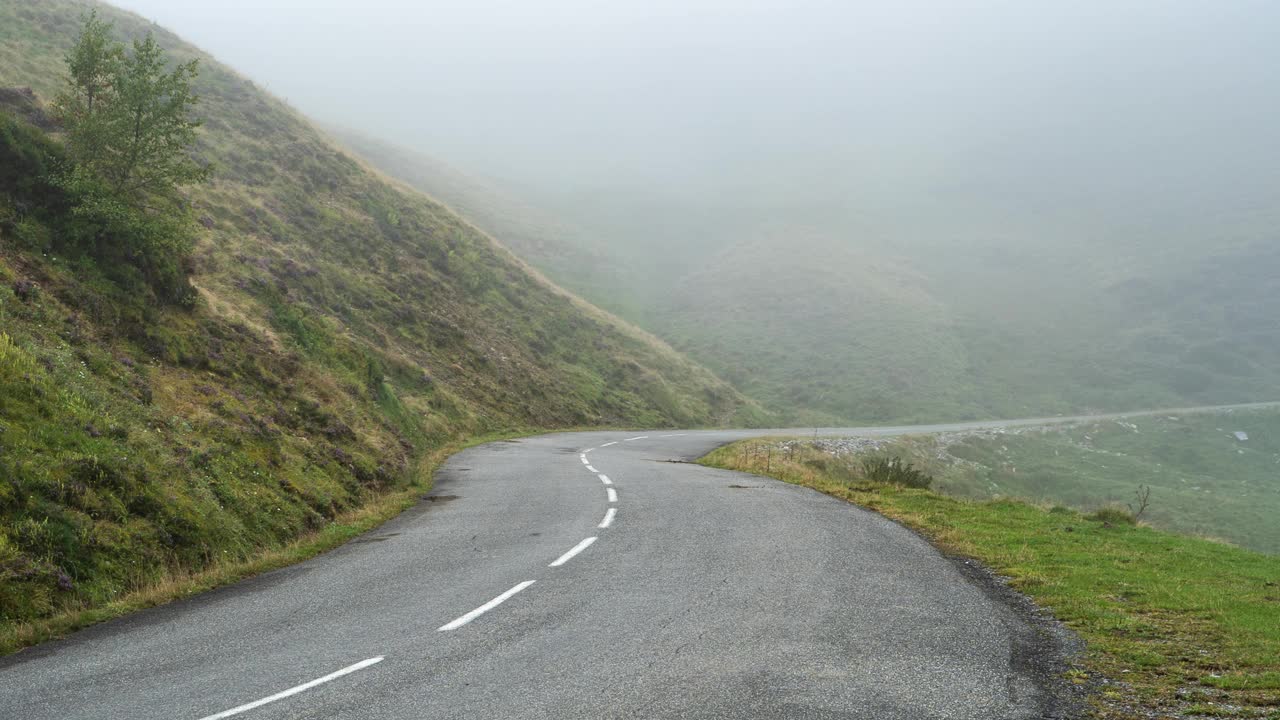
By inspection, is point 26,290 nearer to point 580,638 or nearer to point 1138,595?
point 580,638

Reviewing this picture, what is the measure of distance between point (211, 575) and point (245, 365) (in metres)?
9.08

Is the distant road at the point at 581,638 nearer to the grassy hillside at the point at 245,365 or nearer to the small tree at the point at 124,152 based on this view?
the grassy hillside at the point at 245,365

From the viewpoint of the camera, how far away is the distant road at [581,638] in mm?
5277

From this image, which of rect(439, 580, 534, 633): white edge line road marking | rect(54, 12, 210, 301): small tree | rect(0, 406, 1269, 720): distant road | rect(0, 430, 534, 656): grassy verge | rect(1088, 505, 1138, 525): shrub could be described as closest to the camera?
rect(0, 406, 1269, 720): distant road

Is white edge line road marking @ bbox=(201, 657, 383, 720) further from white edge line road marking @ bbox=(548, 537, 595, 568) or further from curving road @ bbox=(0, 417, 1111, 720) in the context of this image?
white edge line road marking @ bbox=(548, 537, 595, 568)

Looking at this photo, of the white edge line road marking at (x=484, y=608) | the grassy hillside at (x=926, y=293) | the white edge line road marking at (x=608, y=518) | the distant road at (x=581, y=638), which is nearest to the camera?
the distant road at (x=581, y=638)

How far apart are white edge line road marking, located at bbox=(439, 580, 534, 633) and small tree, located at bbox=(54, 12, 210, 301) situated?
13222 mm

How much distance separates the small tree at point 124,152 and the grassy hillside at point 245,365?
719 millimetres

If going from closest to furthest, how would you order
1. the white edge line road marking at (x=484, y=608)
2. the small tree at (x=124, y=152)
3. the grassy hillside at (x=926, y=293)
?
the white edge line road marking at (x=484, y=608)
the small tree at (x=124, y=152)
the grassy hillside at (x=926, y=293)

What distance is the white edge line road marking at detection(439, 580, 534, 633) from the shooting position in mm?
6988

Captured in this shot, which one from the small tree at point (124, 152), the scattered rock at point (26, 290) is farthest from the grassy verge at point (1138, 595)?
the small tree at point (124, 152)

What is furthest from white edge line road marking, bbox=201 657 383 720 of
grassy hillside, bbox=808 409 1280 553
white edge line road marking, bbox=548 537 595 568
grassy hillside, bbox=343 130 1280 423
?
grassy hillside, bbox=343 130 1280 423

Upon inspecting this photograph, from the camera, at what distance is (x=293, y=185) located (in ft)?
127

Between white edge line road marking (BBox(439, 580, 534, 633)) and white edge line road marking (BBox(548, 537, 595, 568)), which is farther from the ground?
white edge line road marking (BBox(439, 580, 534, 633))
